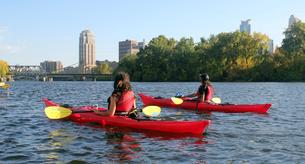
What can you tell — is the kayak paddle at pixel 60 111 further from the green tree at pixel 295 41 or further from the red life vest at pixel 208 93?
the green tree at pixel 295 41

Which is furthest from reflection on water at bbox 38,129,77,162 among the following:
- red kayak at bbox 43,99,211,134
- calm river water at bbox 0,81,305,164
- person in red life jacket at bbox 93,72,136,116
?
person in red life jacket at bbox 93,72,136,116

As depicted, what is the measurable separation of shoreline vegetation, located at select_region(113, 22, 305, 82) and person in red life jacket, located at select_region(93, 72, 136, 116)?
7947 centimetres

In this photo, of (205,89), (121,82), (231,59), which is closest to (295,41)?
(231,59)

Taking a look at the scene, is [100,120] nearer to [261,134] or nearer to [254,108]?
[261,134]

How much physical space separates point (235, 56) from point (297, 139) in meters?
83.5

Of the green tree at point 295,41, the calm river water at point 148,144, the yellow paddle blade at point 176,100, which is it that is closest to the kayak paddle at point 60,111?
the calm river water at point 148,144

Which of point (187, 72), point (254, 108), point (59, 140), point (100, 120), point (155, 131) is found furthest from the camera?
point (187, 72)

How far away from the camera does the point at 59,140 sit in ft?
41.0

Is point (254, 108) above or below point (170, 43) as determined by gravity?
below

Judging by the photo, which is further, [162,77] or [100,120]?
[162,77]

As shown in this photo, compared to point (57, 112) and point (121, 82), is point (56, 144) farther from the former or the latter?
point (57, 112)

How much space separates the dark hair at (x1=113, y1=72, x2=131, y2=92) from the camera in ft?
42.9

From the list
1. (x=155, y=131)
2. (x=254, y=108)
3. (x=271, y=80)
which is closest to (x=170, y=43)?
(x=271, y=80)

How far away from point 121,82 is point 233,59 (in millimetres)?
84437
